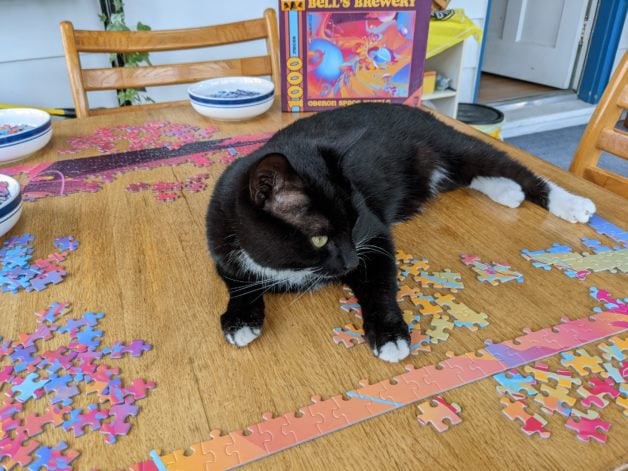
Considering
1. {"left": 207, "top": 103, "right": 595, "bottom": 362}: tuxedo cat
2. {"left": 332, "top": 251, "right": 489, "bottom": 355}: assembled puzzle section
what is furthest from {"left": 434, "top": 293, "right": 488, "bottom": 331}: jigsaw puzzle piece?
{"left": 207, "top": 103, "right": 595, "bottom": 362}: tuxedo cat

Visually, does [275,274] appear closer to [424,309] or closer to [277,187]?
[277,187]

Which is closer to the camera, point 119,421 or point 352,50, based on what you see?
point 119,421

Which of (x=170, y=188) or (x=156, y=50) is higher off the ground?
(x=156, y=50)

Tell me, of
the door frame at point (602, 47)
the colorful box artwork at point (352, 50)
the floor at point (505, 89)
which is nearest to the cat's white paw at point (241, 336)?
the colorful box artwork at point (352, 50)

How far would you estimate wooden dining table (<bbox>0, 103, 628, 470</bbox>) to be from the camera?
0.66 m

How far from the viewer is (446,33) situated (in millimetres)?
3254

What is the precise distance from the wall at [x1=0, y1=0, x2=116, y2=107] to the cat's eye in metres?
2.63

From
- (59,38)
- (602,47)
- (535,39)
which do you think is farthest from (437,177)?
(535,39)

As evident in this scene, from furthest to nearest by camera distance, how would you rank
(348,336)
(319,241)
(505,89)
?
(505,89) → (319,241) → (348,336)

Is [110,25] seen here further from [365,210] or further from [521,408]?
[521,408]

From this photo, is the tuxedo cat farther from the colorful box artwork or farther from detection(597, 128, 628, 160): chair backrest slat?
the colorful box artwork

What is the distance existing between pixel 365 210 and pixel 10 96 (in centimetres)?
271

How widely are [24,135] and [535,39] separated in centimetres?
488

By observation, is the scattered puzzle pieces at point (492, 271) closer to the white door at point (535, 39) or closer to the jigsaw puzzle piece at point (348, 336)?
the jigsaw puzzle piece at point (348, 336)
